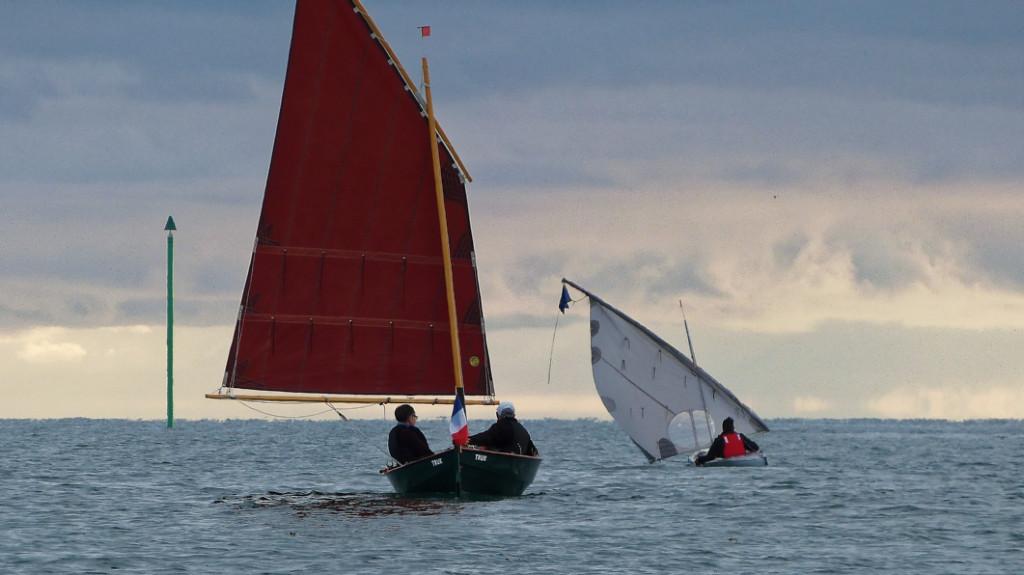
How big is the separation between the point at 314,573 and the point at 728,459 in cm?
2446

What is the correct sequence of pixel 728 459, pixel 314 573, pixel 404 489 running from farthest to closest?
pixel 728 459
pixel 404 489
pixel 314 573

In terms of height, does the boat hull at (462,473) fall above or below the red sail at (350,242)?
below

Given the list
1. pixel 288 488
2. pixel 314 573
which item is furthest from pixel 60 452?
pixel 314 573

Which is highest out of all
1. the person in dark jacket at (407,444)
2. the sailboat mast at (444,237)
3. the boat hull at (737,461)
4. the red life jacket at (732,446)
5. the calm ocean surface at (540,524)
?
the sailboat mast at (444,237)

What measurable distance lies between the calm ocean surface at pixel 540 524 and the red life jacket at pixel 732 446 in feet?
2.80

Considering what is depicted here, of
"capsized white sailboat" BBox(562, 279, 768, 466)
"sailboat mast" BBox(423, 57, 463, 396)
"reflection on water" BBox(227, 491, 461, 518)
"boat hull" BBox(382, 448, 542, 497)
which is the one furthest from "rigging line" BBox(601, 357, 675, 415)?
"boat hull" BBox(382, 448, 542, 497)

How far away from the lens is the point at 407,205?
114 feet

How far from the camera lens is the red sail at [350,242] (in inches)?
1355

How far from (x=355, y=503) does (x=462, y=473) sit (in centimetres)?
376

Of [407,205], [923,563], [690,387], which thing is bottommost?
[923,563]

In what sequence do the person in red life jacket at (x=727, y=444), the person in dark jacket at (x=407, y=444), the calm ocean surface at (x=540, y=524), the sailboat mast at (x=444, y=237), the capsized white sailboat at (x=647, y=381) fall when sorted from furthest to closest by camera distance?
the capsized white sailboat at (x=647, y=381) → the person in red life jacket at (x=727, y=444) → the sailboat mast at (x=444, y=237) → the person in dark jacket at (x=407, y=444) → the calm ocean surface at (x=540, y=524)

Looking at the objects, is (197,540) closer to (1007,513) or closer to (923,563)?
(923,563)

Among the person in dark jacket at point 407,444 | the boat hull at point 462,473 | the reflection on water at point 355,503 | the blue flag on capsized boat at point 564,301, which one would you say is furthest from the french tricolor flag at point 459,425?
the blue flag on capsized boat at point 564,301

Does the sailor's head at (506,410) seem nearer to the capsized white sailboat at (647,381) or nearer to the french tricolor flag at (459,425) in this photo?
the french tricolor flag at (459,425)
